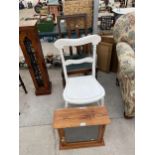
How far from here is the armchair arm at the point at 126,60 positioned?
5.08 ft

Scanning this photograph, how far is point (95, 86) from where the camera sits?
1.76 meters

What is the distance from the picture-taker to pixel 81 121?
1489 millimetres

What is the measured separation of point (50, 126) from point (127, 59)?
1.08 meters

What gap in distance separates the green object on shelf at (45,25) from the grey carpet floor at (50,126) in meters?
0.84

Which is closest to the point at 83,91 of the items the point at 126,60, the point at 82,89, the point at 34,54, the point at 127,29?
the point at 82,89

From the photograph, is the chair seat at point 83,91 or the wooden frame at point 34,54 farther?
the wooden frame at point 34,54

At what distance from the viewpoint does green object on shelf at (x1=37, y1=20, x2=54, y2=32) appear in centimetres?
262

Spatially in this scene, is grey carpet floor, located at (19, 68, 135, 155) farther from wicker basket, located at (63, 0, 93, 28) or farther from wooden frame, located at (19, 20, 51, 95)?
wicker basket, located at (63, 0, 93, 28)

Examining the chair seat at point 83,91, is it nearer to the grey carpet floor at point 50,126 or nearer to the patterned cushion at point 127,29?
the grey carpet floor at point 50,126

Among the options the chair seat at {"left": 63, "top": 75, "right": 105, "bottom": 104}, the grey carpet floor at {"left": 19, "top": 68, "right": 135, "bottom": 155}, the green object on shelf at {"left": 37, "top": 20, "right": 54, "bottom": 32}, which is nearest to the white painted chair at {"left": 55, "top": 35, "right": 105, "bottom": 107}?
the chair seat at {"left": 63, "top": 75, "right": 105, "bottom": 104}

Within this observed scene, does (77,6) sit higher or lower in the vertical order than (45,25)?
higher

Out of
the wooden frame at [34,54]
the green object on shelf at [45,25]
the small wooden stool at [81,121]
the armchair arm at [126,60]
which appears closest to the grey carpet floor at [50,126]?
the small wooden stool at [81,121]

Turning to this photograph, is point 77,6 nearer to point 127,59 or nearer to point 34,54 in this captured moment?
point 34,54
